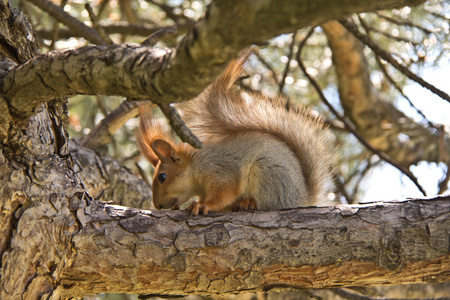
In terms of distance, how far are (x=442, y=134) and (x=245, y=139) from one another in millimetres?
1339

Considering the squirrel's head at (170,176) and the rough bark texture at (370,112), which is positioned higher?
the rough bark texture at (370,112)

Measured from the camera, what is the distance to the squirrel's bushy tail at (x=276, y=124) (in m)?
2.08

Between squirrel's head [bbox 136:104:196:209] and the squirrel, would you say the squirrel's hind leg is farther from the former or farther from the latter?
squirrel's head [bbox 136:104:196:209]

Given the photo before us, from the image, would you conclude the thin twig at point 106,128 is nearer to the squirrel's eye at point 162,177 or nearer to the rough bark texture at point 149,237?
the squirrel's eye at point 162,177

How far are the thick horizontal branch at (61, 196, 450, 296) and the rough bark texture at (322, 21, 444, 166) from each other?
1.70 meters

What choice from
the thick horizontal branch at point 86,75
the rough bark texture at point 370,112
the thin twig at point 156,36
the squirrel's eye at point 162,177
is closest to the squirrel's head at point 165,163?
the squirrel's eye at point 162,177

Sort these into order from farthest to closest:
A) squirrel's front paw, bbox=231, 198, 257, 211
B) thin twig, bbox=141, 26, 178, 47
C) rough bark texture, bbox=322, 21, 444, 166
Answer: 1. rough bark texture, bbox=322, 21, 444, 166
2. squirrel's front paw, bbox=231, 198, 257, 211
3. thin twig, bbox=141, 26, 178, 47

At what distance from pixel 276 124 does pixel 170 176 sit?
1.86 ft

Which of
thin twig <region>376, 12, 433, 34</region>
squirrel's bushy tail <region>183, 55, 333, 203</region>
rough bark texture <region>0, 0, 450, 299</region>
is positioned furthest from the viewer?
thin twig <region>376, 12, 433, 34</region>

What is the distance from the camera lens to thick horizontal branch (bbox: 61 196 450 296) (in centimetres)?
138

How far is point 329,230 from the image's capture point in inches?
56.3

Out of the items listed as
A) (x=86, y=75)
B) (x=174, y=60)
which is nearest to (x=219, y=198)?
(x=86, y=75)

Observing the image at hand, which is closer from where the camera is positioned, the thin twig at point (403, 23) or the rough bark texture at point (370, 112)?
the thin twig at point (403, 23)

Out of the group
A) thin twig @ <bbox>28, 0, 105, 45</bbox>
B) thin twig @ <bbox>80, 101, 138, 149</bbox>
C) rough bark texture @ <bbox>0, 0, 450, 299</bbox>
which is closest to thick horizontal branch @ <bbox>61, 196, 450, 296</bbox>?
rough bark texture @ <bbox>0, 0, 450, 299</bbox>
